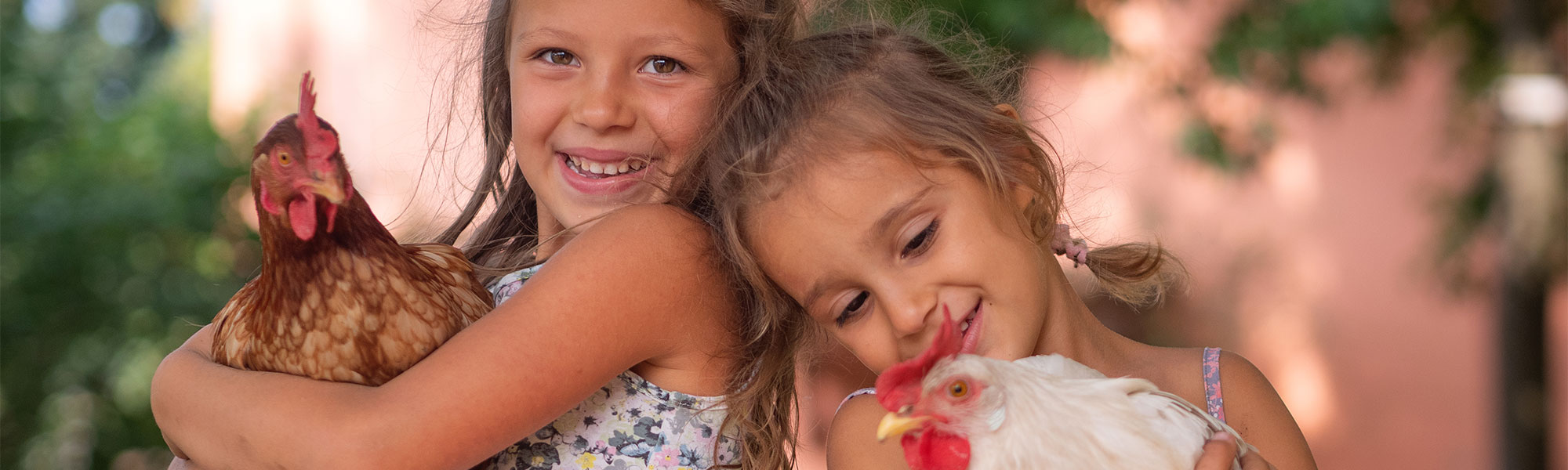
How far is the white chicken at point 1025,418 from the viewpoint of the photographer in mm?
1165

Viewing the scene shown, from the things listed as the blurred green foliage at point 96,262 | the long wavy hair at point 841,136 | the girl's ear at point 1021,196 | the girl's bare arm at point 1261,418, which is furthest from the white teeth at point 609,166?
the blurred green foliage at point 96,262

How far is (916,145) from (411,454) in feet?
2.55

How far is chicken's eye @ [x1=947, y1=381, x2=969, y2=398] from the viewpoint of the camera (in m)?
1.19

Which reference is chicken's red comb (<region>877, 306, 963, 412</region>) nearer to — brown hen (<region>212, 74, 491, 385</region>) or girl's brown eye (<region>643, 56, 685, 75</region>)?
brown hen (<region>212, 74, 491, 385</region>)

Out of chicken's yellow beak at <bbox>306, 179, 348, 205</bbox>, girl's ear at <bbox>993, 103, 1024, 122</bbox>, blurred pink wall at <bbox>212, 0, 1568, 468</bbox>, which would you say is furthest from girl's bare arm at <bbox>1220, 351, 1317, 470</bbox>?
blurred pink wall at <bbox>212, 0, 1568, 468</bbox>

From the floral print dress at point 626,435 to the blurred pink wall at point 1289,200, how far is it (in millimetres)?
3342

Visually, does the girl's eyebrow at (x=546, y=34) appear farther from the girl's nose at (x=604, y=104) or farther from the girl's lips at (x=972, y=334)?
the girl's lips at (x=972, y=334)

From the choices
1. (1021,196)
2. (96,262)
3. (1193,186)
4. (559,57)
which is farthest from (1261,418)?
(96,262)

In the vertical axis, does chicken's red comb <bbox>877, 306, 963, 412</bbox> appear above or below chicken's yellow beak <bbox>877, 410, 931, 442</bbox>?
above

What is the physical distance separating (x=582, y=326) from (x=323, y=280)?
33cm

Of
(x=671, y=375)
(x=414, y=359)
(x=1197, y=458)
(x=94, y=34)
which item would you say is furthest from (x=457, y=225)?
(x=94, y=34)

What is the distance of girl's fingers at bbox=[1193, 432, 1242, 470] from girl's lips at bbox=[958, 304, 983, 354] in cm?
34

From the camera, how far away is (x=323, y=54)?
5.91 meters

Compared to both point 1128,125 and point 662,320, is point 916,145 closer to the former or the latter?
point 662,320
